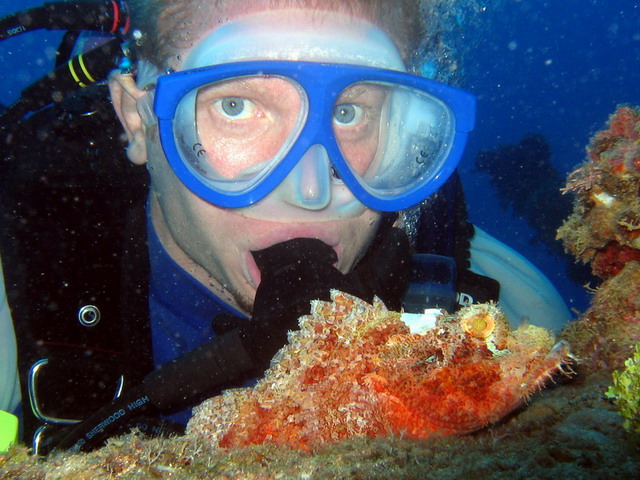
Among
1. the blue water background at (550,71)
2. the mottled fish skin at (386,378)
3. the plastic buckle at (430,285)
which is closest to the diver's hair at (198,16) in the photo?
the plastic buckle at (430,285)

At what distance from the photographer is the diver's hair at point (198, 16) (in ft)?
8.32

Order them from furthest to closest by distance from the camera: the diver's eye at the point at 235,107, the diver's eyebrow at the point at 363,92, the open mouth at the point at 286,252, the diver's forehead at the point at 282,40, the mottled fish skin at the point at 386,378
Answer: the diver's eyebrow at the point at 363,92 → the diver's eye at the point at 235,107 → the diver's forehead at the point at 282,40 → the open mouth at the point at 286,252 → the mottled fish skin at the point at 386,378

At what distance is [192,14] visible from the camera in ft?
8.59

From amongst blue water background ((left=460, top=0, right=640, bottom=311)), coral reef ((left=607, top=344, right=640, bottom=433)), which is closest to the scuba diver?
coral reef ((left=607, top=344, right=640, bottom=433))

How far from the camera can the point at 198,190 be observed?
2.51 m

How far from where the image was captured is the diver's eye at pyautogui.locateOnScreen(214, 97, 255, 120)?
261 centimetres

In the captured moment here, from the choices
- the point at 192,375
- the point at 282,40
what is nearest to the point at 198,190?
the point at 282,40

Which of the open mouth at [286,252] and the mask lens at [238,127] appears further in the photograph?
the mask lens at [238,127]

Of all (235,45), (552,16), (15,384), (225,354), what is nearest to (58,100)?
(235,45)

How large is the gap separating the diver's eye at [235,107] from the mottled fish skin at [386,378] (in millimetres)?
1731

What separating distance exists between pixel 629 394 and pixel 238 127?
228cm

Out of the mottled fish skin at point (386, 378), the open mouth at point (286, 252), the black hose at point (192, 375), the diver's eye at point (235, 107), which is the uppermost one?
the diver's eye at point (235, 107)

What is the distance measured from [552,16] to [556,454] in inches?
1935

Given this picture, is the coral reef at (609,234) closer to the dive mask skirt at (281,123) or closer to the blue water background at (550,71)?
the dive mask skirt at (281,123)
